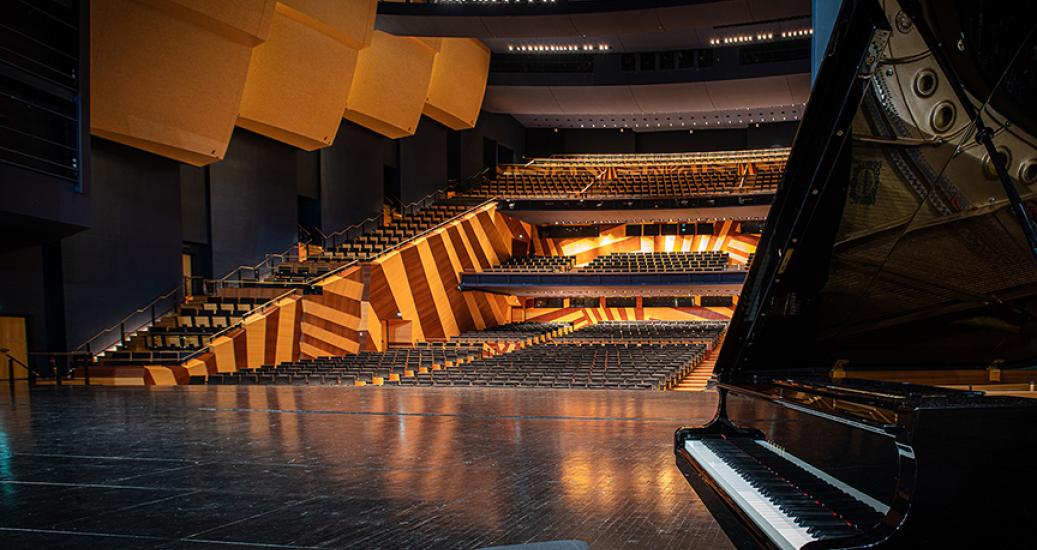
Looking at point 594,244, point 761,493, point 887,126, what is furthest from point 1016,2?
point 594,244

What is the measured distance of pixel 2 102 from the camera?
26.8 ft

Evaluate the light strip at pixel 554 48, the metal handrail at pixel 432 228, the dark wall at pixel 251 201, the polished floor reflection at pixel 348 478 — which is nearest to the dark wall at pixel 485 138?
the metal handrail at pixel 432 228

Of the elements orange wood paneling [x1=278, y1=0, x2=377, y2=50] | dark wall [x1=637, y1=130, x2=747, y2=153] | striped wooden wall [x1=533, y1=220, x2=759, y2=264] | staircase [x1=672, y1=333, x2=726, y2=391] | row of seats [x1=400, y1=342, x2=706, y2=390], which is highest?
dark wall [x1=637, y1=130, x2=747, y2=153]

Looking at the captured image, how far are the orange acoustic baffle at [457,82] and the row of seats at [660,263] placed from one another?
6.36 m

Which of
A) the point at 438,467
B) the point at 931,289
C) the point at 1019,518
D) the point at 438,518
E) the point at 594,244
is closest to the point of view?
the point at 1019,518

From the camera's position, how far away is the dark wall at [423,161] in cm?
1920

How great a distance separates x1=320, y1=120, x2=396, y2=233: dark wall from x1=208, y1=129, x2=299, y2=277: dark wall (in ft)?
4.03

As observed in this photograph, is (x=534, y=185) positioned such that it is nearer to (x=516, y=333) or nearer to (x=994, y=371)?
(x=516, y=333)

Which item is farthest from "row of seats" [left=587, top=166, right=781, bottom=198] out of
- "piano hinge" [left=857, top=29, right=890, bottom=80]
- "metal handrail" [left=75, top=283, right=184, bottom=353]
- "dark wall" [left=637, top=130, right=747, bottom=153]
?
"piano hinge" [left=857, top=29, right=890, bottom=80]

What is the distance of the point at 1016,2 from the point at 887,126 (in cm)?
51

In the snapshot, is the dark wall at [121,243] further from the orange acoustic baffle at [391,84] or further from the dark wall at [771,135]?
the dark wall at [771,135]

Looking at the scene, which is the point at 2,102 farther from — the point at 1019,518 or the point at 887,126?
the point at 1019,518

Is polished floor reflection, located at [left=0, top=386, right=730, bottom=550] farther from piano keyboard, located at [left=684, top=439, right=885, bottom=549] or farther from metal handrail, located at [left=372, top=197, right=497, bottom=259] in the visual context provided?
metal handrail, located at [left=372, top=197, right=497, bottom=259]

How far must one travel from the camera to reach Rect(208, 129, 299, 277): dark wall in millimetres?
13211
